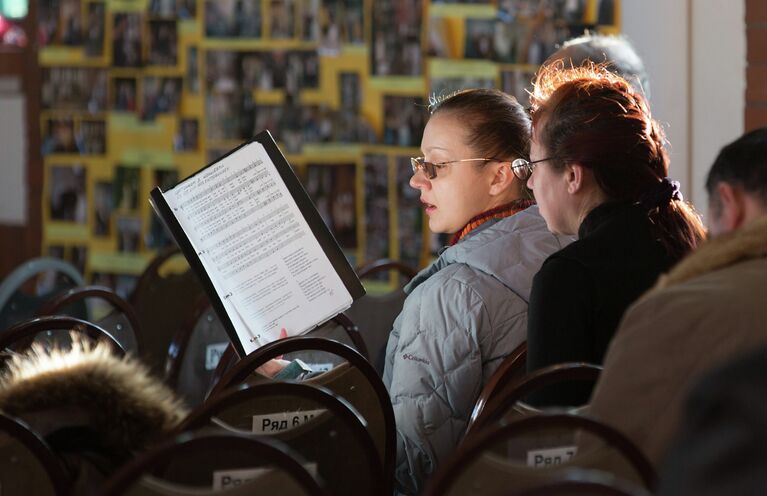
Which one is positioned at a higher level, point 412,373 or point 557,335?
point 557,335

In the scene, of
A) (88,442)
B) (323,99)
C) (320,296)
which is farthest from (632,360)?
(323,99)

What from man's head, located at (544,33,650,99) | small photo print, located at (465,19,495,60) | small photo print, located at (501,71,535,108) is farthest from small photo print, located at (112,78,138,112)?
man's head, located at (544,33,650,99)

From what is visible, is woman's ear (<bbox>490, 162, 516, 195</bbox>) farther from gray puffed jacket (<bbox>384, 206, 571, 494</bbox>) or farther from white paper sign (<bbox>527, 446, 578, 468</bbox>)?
white paper sign (<bbox>527, 446, 578, 468</bbox>)

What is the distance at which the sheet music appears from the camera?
254 centimetres

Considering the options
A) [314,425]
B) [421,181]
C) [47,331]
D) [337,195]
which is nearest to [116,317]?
[47,331]

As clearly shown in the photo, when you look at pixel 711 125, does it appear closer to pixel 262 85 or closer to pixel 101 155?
pixel 262 85

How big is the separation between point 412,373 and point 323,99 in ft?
9.05

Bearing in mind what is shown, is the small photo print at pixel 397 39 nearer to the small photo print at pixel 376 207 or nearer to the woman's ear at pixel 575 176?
the small photo print at pixel 376 207

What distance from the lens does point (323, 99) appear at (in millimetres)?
5035

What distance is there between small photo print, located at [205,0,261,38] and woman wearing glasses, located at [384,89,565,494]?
8.40 feet

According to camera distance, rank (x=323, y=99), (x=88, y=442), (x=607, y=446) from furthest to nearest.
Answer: (x=323, y=99) < (x=88, y=442) < (x=607, y=446)

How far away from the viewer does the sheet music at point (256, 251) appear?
99.9 inches

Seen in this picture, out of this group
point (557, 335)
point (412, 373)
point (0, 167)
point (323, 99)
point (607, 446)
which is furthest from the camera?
point (0, 167)

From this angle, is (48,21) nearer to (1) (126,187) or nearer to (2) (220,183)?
(1) (126,187)
